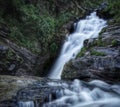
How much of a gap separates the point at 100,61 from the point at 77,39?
15.7 ft

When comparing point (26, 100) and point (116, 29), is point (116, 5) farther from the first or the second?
point (26, 100)

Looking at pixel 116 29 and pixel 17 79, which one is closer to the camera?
pixel 17 79

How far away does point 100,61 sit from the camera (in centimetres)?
974

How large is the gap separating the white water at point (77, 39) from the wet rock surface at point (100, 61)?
2.05m

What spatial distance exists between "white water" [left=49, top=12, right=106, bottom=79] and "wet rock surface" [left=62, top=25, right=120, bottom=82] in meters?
2.05

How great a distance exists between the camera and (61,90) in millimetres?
8422

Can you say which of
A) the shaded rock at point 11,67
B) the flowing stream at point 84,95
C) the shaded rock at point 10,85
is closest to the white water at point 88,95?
the flowing stream at point 84,95

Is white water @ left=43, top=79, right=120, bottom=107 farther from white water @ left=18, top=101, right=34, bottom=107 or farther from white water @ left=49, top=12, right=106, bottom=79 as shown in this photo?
white water @ left=49, top=12, right=106, bottom=79

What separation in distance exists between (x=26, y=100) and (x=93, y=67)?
347 cm

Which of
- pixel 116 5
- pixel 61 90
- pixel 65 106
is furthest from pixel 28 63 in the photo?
pixel 116 5

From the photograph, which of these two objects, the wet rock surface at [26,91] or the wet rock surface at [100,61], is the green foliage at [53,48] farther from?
the wet rock surface at [26,91]

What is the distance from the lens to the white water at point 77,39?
43.5 ft

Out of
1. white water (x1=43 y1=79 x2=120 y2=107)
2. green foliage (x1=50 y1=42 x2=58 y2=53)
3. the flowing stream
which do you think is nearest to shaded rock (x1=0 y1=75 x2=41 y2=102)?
the flowing stream

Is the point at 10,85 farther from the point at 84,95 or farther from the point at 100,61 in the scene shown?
the point at 100,61
